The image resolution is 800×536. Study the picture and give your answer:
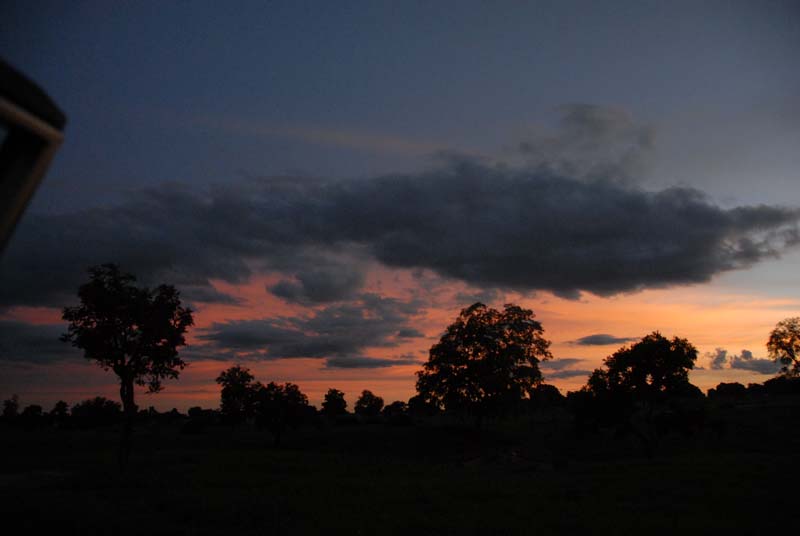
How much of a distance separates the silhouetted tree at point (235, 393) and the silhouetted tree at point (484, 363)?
3295cm

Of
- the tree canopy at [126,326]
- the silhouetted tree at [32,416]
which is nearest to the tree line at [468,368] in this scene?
the tree canopy at [126,326]

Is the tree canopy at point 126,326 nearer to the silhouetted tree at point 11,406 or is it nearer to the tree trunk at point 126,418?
the tree trunk at point 126,418

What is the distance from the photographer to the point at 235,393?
9550 centimetres

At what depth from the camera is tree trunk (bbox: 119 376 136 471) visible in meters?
39.8

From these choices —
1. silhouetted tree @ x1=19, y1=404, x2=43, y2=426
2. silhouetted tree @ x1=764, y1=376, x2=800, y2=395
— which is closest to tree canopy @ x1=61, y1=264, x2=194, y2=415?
silhouetted tree @ x1=764, y1=376, x2=800, y2=395

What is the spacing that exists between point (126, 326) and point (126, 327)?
0.34 ft

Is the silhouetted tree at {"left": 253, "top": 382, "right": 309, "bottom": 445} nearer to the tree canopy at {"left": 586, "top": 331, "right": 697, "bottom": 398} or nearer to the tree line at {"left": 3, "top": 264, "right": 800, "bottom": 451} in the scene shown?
the tree line at {"left": 3, "top": 264, "right": 800, "bottom": 451}

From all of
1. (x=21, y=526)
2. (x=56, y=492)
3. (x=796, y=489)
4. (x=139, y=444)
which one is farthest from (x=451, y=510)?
(x=139, y=444)

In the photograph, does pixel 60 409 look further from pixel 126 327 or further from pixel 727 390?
pixel 727 390

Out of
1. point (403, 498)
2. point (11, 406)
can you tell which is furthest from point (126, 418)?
point (11, 406)

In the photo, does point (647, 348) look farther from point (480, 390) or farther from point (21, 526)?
point (21, 526)

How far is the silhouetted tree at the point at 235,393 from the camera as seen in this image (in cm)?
9250

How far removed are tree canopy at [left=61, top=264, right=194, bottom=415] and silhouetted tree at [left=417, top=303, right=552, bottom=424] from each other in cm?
3862

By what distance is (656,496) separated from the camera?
27.5m
